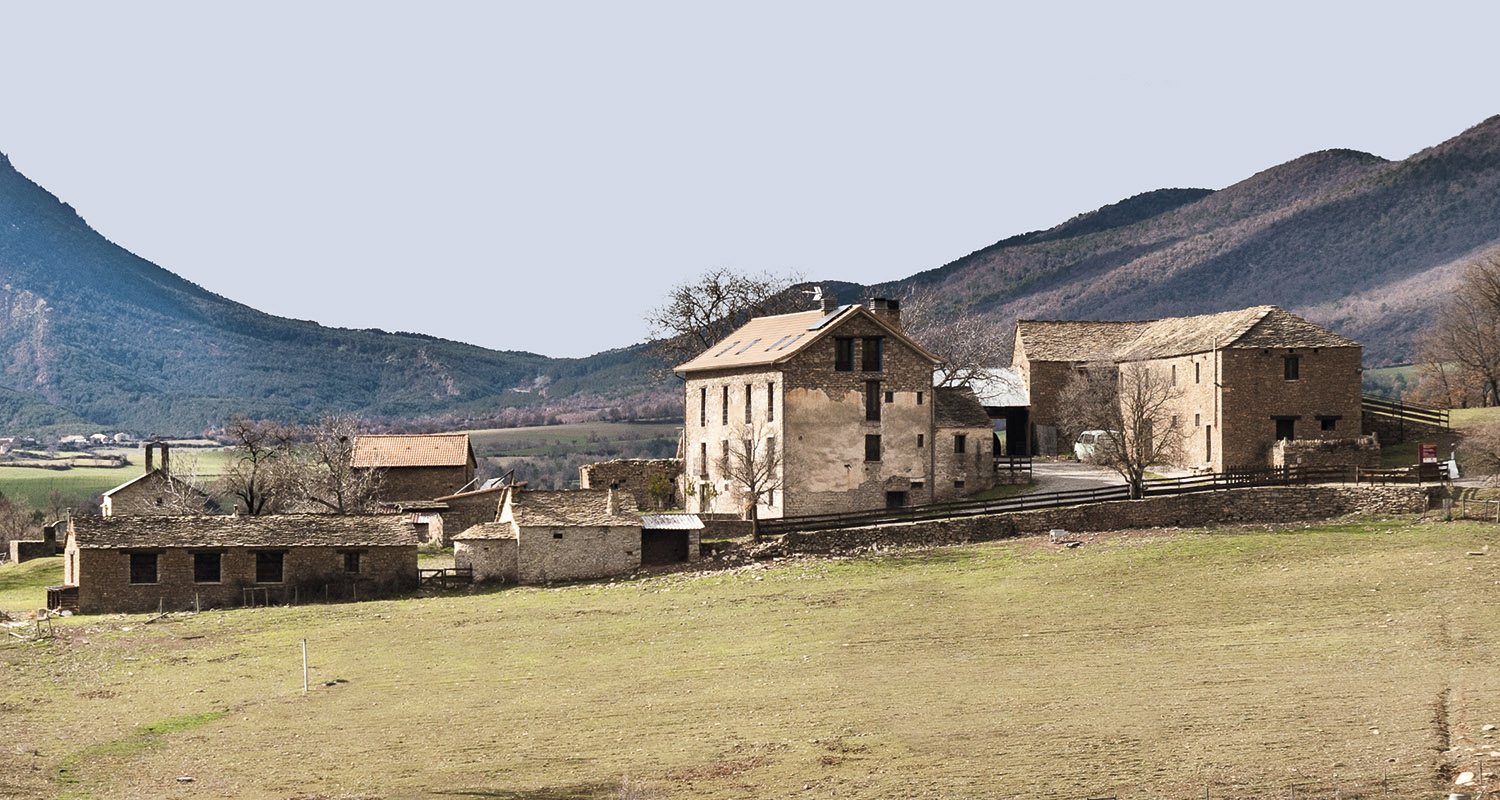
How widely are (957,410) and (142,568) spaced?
115 feet

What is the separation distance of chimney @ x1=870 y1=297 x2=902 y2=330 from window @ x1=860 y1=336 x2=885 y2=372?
5.04m

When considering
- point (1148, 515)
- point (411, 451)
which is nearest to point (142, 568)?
point (411, 451)

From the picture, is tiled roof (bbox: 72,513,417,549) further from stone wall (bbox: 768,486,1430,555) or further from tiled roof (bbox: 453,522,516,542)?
stone wall (bbox: 768,486,1430,555)

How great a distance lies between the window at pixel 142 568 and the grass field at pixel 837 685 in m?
4.38

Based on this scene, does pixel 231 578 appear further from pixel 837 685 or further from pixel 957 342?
pixel 957 342

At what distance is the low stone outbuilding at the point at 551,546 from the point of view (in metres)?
60.7

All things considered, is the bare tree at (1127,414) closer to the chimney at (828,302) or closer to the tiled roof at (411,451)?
the chimney at (828,302)

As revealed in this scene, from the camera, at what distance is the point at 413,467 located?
8531 centimetres

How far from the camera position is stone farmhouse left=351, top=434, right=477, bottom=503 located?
278 ft

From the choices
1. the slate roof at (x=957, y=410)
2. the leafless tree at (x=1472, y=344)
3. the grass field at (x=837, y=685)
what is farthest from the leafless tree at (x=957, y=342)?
the grass field at (x=837, y=685)

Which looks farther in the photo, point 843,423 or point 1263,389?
point 1263,389

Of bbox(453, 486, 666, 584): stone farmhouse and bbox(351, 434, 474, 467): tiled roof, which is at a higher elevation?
bbox(351, 434, 474, 467): tiled roof

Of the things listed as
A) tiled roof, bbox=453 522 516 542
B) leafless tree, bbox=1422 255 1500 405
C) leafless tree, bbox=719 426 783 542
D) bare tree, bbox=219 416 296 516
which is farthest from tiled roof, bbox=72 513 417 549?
leafless tree, bbox=1422 255 1500 405

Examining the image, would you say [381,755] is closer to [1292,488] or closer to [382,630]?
[382,630]
